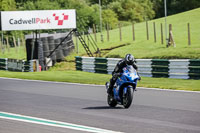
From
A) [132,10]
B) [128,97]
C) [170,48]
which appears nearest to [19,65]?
[170,48]

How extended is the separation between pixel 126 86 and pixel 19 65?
24.0 metres

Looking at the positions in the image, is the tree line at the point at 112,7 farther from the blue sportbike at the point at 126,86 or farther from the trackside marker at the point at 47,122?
the trackside marker at the point at 47,122

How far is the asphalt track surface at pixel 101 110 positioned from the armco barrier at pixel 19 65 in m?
15.3

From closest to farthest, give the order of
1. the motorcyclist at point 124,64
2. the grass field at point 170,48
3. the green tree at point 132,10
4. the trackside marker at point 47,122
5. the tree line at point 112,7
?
the trackside marker at point 47,122 → the motorcyclist at point 124,64 → the grass field at point 170,48 → the tree line at point 112,7 → the green tree at point 132,10

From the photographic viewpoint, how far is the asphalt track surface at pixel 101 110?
28.9ft

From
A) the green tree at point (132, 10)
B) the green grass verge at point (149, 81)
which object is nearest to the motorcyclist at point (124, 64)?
the green grass verge at point (149, 81)

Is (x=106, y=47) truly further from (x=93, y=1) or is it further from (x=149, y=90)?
(x=93, y=1)

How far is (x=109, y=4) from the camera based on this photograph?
304ft

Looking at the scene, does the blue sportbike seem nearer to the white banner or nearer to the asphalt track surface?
the asphalt track surface

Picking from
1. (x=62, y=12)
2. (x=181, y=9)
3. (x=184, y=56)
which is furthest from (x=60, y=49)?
(x=181, y=9)

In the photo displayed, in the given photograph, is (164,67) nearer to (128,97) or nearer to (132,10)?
(128,97)

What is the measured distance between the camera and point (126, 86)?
1141cm

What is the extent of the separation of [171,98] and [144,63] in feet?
Result: 34.6

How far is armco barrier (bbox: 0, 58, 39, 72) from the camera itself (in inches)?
1283
